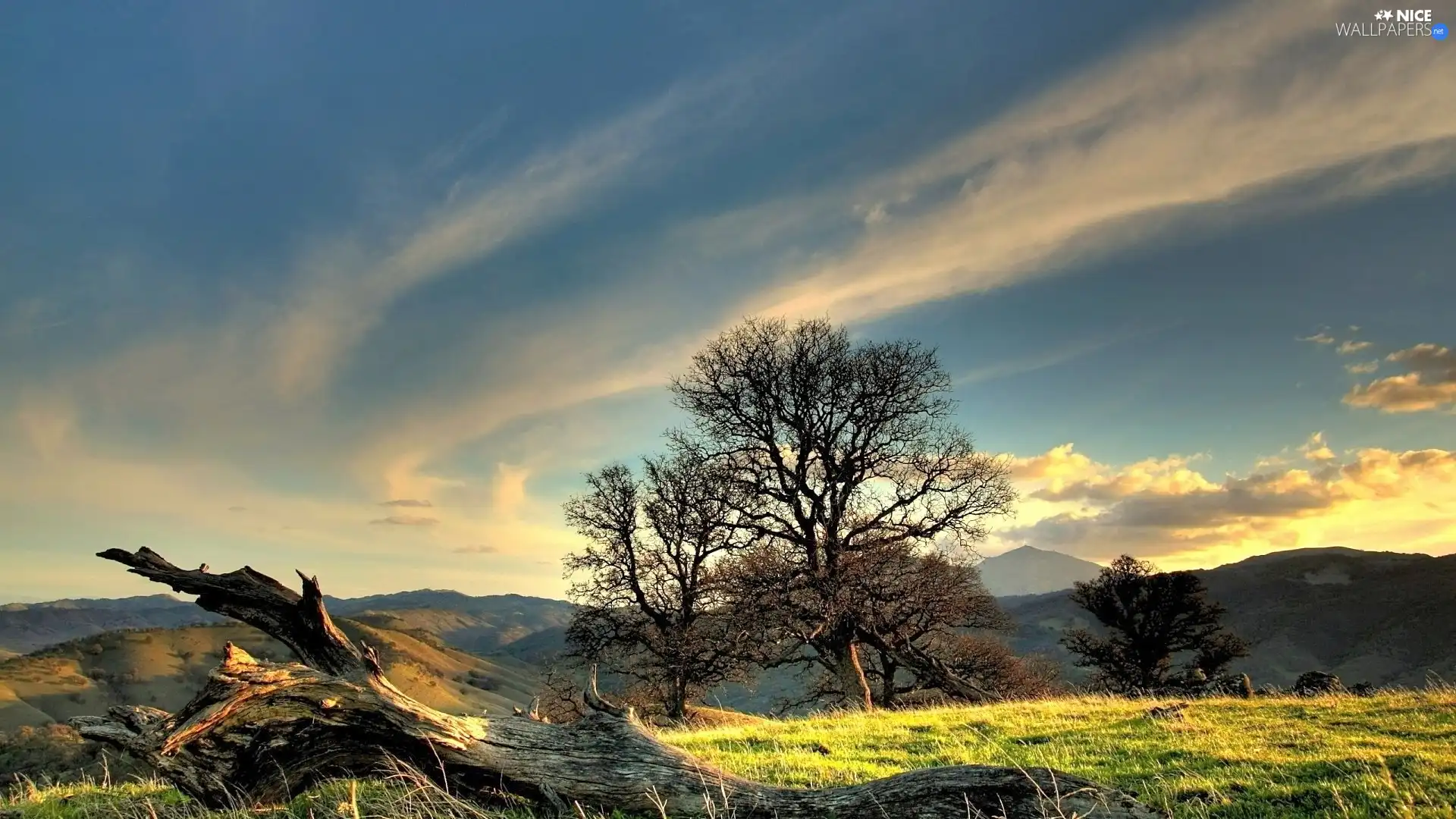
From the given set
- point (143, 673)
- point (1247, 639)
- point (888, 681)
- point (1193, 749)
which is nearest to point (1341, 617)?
point (1247, 639)

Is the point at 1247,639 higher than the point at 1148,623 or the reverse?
the reverse

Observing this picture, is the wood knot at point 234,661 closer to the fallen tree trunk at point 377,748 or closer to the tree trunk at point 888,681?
the fallen tree trunk at point 377,748

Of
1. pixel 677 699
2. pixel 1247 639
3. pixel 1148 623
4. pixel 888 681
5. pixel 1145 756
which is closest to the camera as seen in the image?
pixel 1145 756

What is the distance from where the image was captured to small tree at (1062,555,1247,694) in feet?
141

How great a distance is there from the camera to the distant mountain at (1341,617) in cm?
11419

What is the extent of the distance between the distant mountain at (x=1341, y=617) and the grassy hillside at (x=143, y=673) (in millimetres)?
120153

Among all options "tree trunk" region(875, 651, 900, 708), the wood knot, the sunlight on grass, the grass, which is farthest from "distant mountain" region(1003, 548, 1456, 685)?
the wood knot

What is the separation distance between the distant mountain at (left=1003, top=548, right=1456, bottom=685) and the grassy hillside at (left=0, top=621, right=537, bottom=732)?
120 meters

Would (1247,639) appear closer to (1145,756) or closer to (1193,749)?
(1193,749)

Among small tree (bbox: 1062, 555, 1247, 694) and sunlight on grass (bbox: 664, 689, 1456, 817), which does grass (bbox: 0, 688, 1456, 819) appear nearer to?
sunlight on grass (bbox: 664, 689, 1456, 817)

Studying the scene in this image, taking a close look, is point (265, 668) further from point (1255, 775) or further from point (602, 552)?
point (602, 552)

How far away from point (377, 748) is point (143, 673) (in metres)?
153

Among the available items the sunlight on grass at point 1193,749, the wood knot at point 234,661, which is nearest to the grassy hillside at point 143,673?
the sunlight on grass at point 1193,749

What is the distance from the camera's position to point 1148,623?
145ft
